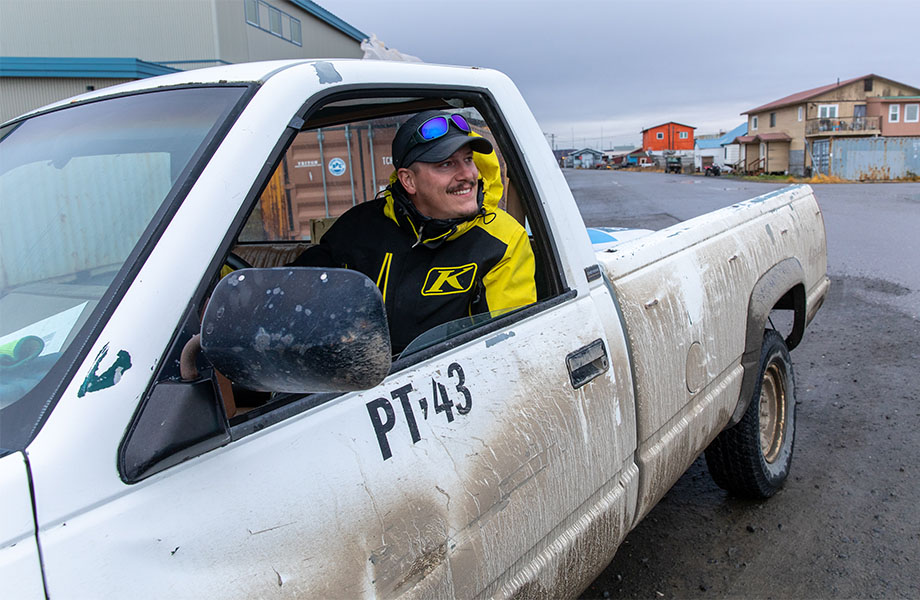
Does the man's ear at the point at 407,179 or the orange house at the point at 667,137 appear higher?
the orange house at the point at 667,137

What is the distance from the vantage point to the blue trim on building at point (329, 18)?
3042 centimetres

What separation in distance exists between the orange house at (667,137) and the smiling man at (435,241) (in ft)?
392

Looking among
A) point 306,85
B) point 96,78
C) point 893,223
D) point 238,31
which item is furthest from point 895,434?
point 238,31

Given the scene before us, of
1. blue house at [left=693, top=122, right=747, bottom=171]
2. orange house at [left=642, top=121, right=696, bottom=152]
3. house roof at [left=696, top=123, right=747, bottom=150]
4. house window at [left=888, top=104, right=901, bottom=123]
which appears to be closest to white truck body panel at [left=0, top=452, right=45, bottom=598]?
house window at [left=888, top=104, right=901, bottom=123]

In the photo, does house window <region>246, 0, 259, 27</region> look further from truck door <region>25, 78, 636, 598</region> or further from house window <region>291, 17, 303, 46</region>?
truck door <region>25, 78, 636, 598</region>

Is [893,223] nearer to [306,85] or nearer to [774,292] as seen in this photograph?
[774,292]

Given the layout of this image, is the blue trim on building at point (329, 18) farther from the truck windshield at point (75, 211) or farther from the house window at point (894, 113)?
the house window at point (894, 113)

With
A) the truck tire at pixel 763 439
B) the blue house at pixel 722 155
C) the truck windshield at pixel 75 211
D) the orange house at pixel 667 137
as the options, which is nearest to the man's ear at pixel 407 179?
the truck windshield at pixel 75 211

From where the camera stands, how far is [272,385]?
112cm

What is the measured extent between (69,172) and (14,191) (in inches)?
5.3

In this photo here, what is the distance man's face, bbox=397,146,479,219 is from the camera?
2.31 m

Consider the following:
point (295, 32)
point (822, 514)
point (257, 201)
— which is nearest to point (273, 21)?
point (295, 32)

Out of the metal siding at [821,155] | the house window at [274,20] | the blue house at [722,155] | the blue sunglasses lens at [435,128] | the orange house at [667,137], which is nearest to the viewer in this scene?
the blue sunglasses lens at [435,128]

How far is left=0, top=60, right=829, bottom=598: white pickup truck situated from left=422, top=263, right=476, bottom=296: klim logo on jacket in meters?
0.23
